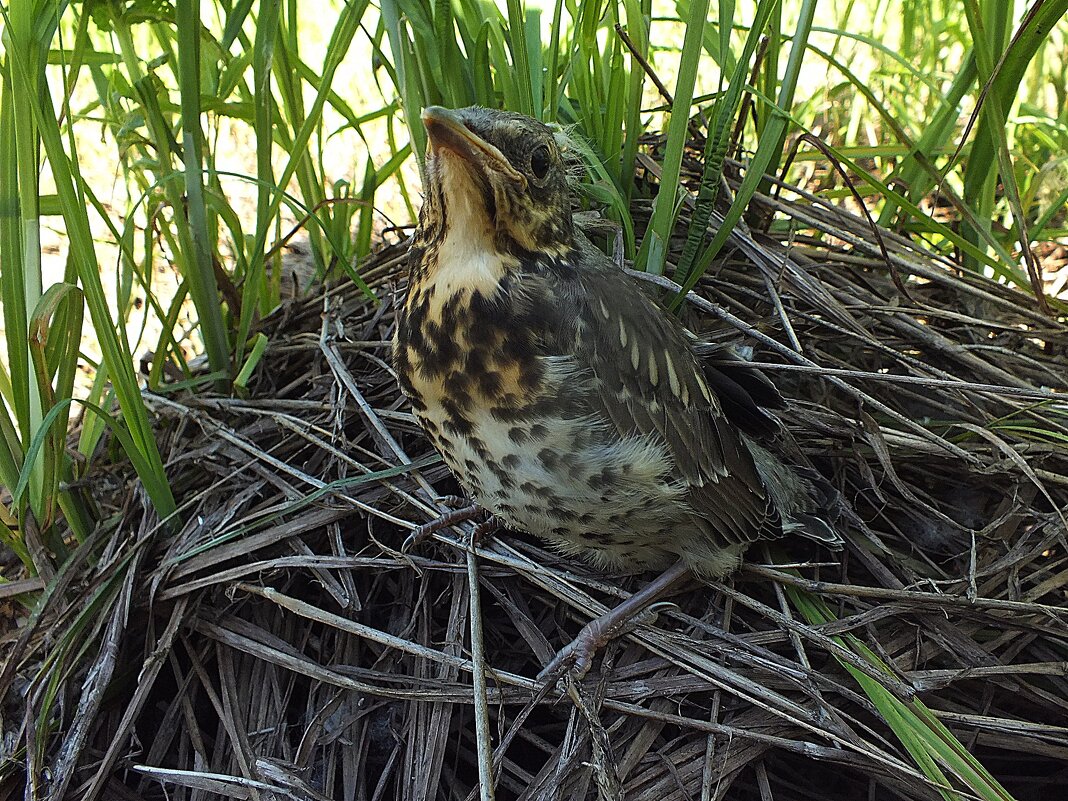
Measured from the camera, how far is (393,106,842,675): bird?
1280 millimetres

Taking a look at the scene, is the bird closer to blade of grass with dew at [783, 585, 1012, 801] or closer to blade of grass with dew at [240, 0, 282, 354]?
blade of grass with dew at [783, 585, 1012, 801]

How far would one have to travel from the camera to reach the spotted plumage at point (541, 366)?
1.28 m

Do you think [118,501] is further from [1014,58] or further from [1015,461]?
[1014,58]

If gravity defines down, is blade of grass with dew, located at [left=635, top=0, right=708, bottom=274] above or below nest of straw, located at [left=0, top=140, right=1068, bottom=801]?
above

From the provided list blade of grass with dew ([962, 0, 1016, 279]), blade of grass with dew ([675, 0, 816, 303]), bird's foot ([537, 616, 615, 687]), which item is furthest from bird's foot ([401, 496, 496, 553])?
blade of grass with dew ([962, 0, 1016, 279])

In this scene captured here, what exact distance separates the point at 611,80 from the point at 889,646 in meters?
1.20

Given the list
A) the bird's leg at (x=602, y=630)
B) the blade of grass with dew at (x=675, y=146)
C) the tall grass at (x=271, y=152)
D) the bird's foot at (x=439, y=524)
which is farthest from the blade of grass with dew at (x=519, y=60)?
the bird's leg at (x=602, y=630)

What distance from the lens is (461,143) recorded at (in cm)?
120

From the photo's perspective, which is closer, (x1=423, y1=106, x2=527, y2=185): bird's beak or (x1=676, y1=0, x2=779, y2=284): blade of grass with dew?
(x1=423, y1=106, x2=527, y2=185): bird's beak

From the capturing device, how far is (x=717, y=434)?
1547 mm

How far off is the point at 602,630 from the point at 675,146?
35.0 inches

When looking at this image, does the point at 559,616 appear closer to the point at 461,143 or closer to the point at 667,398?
the point at 667,398

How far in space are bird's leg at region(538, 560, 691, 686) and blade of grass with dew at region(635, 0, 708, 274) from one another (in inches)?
24.3

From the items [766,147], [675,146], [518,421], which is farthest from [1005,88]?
[518,421]
